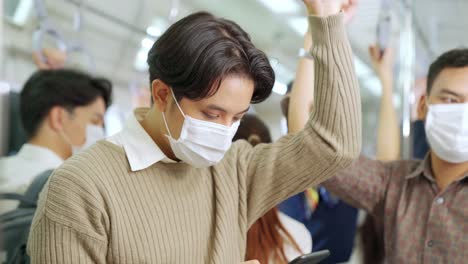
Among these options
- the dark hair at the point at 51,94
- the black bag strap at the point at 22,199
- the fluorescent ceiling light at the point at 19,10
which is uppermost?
the fluorescent ceiling light at the point at 19,10

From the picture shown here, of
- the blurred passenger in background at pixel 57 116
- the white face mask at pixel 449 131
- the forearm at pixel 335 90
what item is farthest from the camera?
the blurred passenger in background at pixel 57 116

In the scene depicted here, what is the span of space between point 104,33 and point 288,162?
2.05 meters

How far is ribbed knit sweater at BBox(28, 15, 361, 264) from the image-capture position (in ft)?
3.03

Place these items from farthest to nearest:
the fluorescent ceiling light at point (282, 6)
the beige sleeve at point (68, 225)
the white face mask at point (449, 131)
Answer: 1. the fluorescent ceiling light at point (282, 6)
2. the white face mask at point (449, 131)
3. the beige sleeve at point (68, 225)

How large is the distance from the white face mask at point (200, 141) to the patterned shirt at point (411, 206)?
63 centimetres

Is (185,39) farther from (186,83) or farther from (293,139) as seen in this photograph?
(293,139)

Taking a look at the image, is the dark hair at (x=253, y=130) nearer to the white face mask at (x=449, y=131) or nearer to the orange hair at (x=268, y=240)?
A: the orange hair at (x=268, y=240)

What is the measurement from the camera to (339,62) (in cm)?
102

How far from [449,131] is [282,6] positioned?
4.77 feet

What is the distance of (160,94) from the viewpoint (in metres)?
1.04

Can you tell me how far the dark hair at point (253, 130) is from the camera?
5.13ft

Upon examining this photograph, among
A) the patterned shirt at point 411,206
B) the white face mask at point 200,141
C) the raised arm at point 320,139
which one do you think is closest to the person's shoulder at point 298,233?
the patterned shirt at point 411,206

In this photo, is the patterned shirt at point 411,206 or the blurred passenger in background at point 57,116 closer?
the patterned shirt at point 411,206

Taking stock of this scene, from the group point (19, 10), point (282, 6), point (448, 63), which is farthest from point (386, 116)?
point (19, 10)
